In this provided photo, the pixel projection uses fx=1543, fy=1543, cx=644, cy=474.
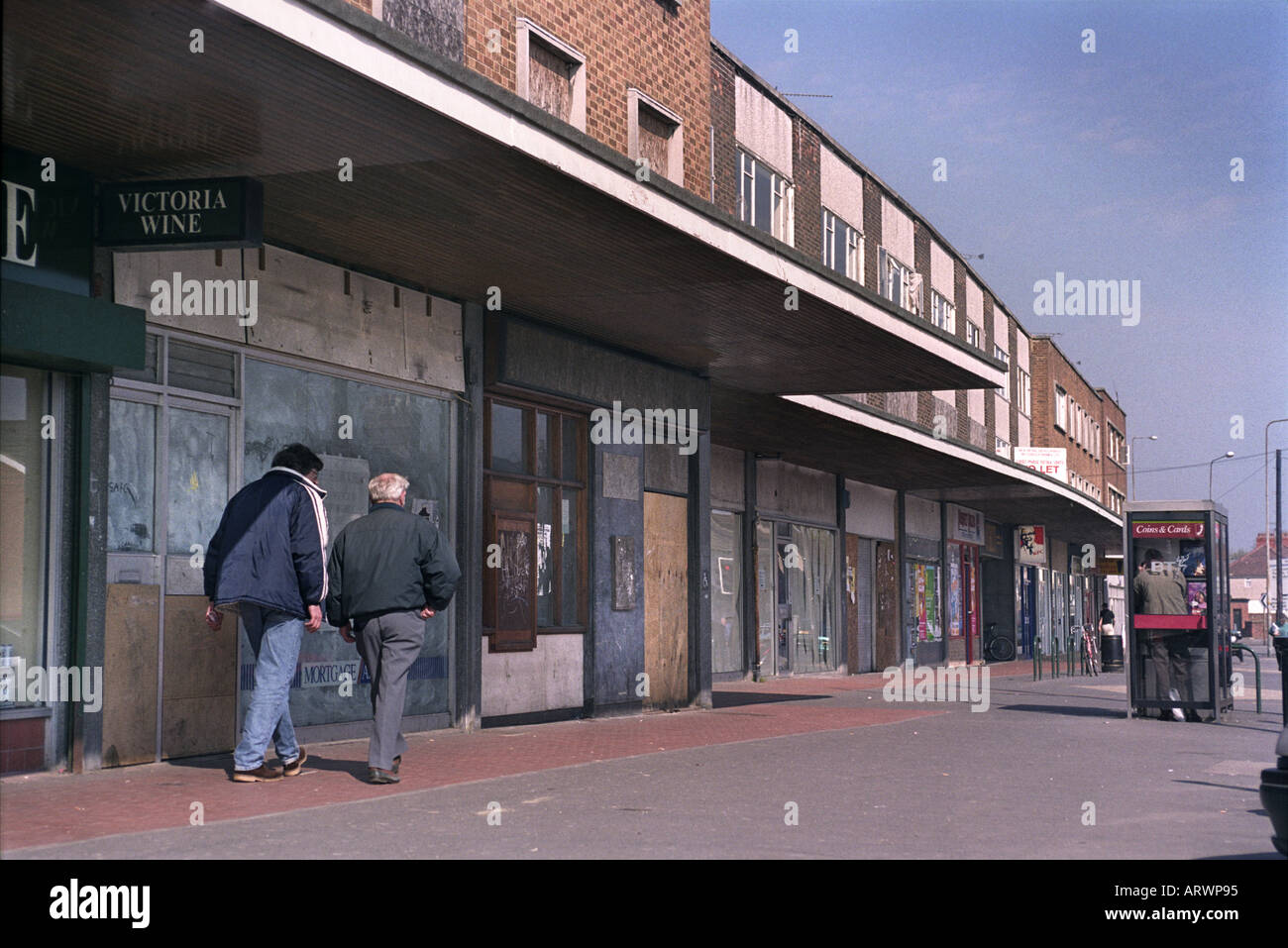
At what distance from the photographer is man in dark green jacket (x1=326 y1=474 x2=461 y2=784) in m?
9.02

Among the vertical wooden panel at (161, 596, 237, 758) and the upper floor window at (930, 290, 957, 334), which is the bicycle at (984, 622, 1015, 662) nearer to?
the upper floor window at (930, 290, 957, 334)

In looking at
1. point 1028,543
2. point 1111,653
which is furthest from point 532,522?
point 1028,543

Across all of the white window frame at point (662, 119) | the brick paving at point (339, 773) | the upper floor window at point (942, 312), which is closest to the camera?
the brick paving at point (339, 773)

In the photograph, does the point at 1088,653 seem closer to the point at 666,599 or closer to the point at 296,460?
the point at 666,599

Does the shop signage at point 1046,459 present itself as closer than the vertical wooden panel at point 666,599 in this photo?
No

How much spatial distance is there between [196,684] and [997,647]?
32.6m

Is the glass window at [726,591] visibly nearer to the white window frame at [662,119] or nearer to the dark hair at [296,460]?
the white window frame at [662,119]

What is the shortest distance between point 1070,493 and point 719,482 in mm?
14122

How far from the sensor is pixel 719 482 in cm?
2450

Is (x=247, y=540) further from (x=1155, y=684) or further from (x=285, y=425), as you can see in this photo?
(x=1155, y=684)

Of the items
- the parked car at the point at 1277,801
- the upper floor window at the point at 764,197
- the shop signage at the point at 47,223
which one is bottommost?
the parked car at the point at 1277,801

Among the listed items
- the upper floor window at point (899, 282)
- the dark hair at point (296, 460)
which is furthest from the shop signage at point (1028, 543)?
the dark hair at point (296, 460)

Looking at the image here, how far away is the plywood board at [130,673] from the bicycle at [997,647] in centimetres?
3260

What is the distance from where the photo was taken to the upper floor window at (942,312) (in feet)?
110
